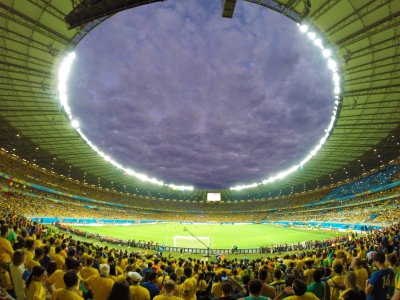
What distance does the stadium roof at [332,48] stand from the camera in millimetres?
18109

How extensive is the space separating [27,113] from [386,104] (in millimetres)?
42604

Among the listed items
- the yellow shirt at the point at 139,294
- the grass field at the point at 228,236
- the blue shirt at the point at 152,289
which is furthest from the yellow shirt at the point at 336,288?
the grass field at the point at 228,236

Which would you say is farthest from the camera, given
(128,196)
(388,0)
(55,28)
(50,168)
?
(128,196)

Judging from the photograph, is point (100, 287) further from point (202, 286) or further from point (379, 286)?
point (379, 286)

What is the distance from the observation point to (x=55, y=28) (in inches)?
774

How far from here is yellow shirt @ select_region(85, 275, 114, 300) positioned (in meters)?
5.05

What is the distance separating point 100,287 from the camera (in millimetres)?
5062

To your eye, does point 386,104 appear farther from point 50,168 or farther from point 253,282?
point 50,168

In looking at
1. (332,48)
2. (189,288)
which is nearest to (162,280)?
(189,288)

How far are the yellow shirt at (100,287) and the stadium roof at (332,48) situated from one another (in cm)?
1624

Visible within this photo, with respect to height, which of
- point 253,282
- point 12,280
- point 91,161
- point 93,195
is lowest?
point 12,280

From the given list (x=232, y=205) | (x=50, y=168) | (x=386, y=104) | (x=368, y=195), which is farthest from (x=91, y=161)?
(x=232, y=205)

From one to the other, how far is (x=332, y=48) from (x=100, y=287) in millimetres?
23843

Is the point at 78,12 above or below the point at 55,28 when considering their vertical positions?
below
